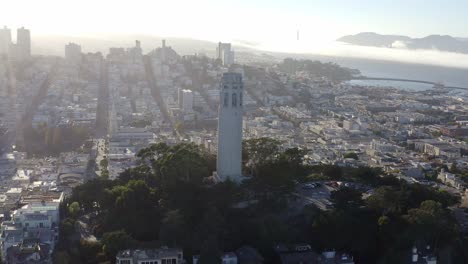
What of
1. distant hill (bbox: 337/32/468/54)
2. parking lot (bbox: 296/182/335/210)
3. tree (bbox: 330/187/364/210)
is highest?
distant hill (bbox: 337/32/468/54)

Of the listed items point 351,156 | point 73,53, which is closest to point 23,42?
point 73,53

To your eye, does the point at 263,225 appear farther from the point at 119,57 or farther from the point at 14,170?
the point at 119,57

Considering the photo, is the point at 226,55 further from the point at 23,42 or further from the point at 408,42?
the point at 408,42

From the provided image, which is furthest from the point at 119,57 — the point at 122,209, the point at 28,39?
the point at 122,209

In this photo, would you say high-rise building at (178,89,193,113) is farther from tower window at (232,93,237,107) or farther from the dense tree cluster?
tower window at (232,93,237,107)

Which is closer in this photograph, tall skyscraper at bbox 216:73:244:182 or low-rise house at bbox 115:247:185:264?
low-rise house at bbox 115:247:185:264

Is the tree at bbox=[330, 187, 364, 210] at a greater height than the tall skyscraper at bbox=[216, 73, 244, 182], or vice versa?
the tall skyscraper at bbox=[216, 73, 244, 182]

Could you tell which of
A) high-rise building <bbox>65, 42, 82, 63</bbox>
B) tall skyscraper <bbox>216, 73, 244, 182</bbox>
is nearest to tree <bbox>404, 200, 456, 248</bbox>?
tall skyscraper <bbox>216, 73, 244, 182</bbox>
